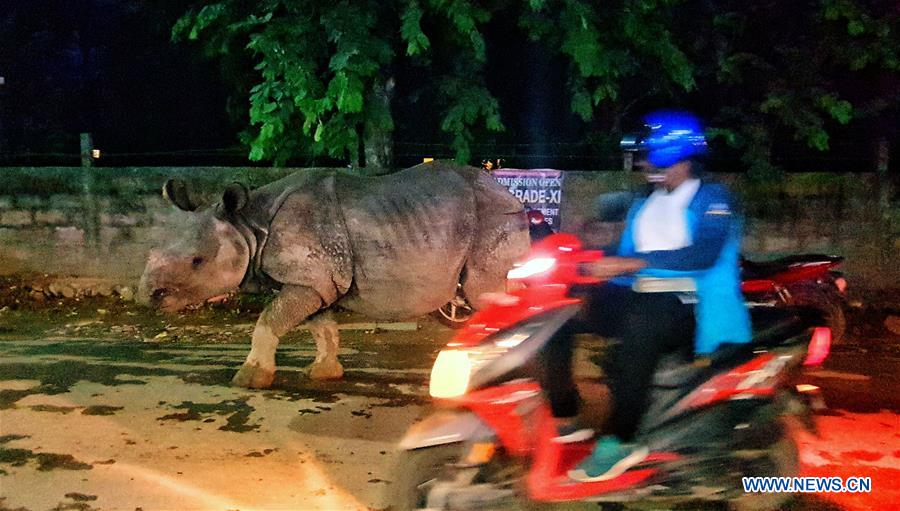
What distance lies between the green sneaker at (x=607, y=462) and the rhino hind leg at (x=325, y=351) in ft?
10.5

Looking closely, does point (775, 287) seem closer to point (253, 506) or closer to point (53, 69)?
point (253, 506)

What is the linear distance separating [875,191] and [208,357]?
751 cm

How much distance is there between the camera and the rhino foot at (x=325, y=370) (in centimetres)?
621

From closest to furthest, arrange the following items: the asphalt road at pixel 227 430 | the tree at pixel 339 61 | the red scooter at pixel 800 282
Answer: the asphalt road at pixel 227 430 < the red scooter at pixel 800 282 < the tree at pixel 339 61

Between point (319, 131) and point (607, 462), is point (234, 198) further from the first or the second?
point (607, 462)

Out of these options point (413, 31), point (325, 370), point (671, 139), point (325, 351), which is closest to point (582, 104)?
point (413, 31)

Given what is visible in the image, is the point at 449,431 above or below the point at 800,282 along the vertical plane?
below

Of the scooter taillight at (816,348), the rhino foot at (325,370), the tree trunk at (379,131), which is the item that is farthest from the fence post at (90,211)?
the scooter taillight at (816,348)

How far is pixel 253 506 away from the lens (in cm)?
392

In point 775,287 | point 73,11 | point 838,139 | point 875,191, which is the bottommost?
point 775,287

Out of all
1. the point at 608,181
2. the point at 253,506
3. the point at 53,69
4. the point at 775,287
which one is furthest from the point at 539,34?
the point at 53,69

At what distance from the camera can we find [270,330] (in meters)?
5.90

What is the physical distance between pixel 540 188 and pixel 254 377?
445 centimetres

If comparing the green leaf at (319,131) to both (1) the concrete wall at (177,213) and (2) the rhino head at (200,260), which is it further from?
(2) the rhino head at (200,260)
